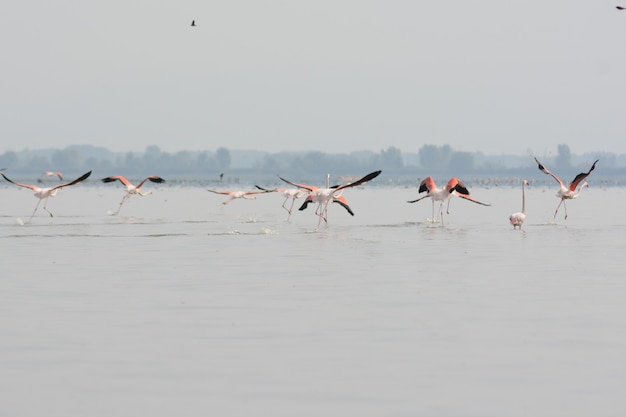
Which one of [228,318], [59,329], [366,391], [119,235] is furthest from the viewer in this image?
[119,235]

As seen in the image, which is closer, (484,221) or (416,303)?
(416,303)

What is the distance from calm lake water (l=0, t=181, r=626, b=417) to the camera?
9.03 m

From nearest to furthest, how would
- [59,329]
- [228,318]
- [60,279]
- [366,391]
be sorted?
[366,391] → [59,329] → [228,318] → [60,279]

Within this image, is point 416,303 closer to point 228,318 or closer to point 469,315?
point 469,315

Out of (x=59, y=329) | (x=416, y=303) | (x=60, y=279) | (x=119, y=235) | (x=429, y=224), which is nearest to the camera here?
(x=59, y=329)

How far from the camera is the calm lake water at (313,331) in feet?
29.6

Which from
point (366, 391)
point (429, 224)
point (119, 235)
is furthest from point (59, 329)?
point (429, 224)

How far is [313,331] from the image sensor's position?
40.5 feet

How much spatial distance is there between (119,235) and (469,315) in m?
18.8

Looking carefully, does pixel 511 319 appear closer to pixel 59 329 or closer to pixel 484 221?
pixel 59 329

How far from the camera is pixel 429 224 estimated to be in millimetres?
36312

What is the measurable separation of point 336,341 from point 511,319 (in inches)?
108

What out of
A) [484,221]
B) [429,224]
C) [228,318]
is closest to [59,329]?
[228,318]

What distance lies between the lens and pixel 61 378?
9.85 meters
